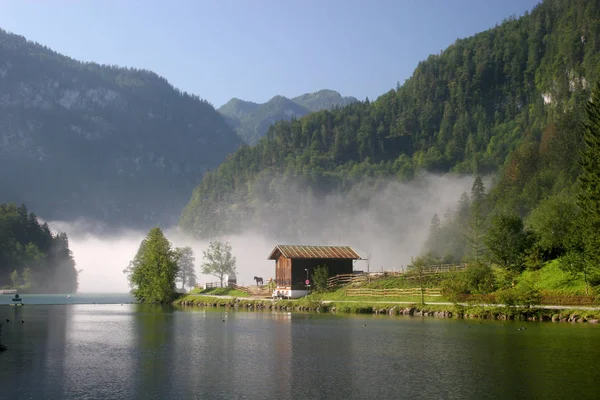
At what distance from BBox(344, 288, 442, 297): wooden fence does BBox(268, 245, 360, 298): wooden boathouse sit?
1274 cm

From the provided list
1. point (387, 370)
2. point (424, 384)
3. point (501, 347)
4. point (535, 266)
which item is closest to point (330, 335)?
point (501, 347)

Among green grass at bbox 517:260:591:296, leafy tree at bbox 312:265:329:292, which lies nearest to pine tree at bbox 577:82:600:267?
green grass at bbox 517:260:591:296

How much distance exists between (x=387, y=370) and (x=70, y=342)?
29482 millimetres

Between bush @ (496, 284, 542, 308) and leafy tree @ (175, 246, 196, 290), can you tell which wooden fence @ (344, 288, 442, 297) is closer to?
bush @ (496, 284, 542, 308)

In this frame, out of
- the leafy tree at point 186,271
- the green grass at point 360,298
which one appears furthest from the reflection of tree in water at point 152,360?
the leafy tree at point 186,271

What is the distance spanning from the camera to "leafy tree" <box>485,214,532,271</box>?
84062mm

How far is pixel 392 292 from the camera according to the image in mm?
92438

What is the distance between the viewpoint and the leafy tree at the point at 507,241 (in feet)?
276

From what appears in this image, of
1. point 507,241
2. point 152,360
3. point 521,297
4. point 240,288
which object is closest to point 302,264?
point 240,288

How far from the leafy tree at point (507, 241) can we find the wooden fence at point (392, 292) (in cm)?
976

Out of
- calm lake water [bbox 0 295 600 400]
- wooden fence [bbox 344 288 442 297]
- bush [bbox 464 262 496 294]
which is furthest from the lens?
wooden fence [bbox 344 288 442 297]

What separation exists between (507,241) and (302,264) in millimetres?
39467

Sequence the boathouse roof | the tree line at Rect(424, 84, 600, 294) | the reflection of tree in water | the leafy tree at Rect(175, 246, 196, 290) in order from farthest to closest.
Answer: the leafy tree at Rect(175, 246, 196, 290) < the boathouse roof < the tree line at Rect(424, 84, 600, 294) < the reflection of tree in water

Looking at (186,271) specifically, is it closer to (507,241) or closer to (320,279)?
(320,279)
